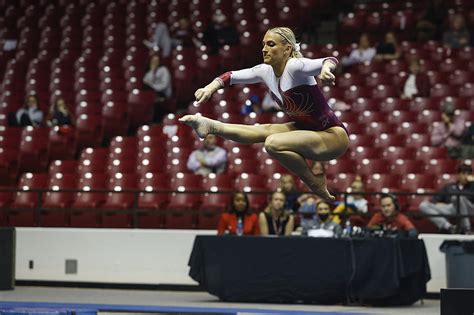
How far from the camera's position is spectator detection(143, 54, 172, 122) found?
18.4 meters

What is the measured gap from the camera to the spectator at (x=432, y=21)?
19016mm

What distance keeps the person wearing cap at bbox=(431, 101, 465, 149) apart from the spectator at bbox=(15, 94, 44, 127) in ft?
20.1

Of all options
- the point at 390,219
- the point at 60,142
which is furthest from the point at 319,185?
the point at 60,142

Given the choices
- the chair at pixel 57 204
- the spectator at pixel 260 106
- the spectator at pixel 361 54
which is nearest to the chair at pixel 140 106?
the spectator at pixel 260 106

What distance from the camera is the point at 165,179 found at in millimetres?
16344

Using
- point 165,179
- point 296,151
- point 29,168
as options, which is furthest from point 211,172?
point 296,151

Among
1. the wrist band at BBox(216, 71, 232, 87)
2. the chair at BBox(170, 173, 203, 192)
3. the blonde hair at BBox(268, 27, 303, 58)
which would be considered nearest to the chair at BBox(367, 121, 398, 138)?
the chair at BBox(170, 173, 203, 192)

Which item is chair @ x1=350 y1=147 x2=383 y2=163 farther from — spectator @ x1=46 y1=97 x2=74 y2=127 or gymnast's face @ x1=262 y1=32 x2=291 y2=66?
gymnast's face @ x1=262 y1=32 x2=291 y2=66

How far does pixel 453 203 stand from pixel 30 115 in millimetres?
6997

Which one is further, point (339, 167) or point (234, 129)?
point (339, 167)

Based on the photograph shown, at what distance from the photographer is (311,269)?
45.3ft

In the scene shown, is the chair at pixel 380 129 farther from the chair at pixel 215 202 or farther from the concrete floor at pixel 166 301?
the concrete floor at pixel 166 301

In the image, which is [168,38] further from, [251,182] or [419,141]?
[419,141]

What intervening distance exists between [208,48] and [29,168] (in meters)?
3.69
